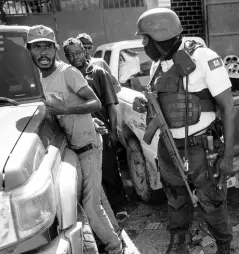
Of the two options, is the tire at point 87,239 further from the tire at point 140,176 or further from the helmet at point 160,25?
the tire at point 140,176

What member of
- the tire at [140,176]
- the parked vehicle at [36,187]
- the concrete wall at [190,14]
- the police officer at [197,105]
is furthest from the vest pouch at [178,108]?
the concrete wall at [190,14]

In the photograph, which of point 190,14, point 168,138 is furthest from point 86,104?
point 190,14

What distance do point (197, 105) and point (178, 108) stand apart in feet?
0.44

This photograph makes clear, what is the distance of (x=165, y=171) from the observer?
279 centimetres

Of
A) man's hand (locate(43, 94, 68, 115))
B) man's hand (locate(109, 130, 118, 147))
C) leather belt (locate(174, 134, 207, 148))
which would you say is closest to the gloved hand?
leather belt (locate(174, 134, 207, 148))

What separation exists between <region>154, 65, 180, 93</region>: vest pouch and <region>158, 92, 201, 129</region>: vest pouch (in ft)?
0.15

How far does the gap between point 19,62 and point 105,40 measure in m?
6.32

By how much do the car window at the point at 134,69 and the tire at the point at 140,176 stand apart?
30.3 inches

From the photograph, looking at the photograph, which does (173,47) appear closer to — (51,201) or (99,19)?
(51,201)

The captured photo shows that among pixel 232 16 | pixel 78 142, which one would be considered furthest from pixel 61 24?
pixel 78 142

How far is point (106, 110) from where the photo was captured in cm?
356

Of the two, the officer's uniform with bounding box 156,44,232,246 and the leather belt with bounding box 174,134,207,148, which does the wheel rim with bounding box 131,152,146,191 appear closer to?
the officer's uniform with bounding box 156,44,232,246

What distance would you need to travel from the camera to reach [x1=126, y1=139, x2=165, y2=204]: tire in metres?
3.92

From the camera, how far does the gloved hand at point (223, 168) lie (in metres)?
2.49
